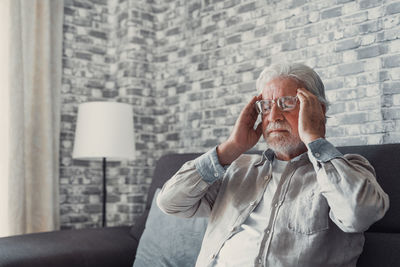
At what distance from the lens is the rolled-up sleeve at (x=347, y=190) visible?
4.48 feet

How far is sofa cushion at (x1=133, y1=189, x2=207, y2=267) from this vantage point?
2.01 metres

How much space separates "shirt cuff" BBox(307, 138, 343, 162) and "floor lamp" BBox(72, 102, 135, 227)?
163 cm

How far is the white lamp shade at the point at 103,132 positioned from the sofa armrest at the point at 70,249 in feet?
1.78

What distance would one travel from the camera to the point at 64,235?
A: 2395mm

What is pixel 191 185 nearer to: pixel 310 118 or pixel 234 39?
pixel 310 118

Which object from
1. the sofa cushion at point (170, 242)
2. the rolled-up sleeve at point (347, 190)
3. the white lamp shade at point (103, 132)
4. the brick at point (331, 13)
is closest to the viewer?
the rolled-up sleeve at point (347, 190)

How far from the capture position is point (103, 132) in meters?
2.88

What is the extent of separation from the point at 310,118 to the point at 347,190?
0.89ft

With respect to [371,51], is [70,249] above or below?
below

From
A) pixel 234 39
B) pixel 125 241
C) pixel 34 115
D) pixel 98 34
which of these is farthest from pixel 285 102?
pixel 98 34

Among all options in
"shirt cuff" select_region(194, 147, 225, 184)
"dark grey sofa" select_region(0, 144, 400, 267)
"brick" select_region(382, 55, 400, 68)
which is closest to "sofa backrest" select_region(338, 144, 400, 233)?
"dark grey sofa" select_region(0, 144, 400, 267)

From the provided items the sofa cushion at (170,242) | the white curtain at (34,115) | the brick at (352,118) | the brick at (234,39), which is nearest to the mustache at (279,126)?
the sofa cushion at (170,242)

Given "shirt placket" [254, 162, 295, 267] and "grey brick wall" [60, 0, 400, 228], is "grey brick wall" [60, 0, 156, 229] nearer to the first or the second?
"grey brick wall" [60, 0, 400, 228]

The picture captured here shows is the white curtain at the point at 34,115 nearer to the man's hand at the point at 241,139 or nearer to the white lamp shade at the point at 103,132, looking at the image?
the white lamp shade at the point at 103,132
